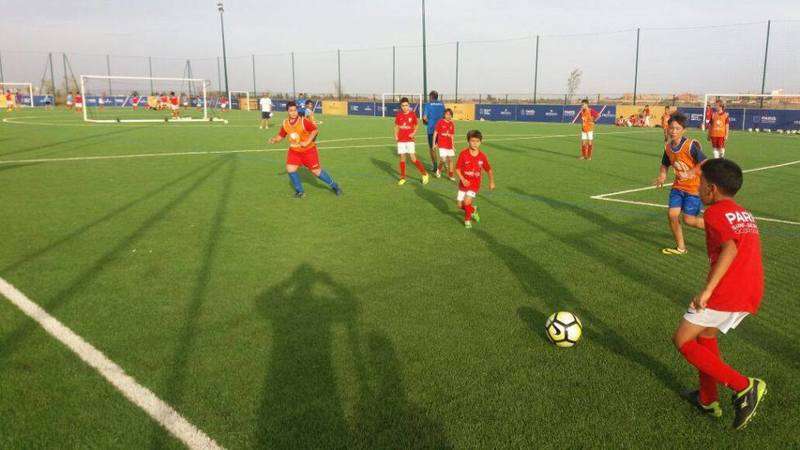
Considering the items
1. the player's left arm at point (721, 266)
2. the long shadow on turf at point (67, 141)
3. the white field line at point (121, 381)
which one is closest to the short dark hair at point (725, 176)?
the player's left arm at point (721, 266)

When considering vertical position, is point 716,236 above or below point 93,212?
above

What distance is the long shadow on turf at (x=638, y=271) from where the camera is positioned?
14.7ft

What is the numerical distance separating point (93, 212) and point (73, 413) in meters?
Result: 6.61

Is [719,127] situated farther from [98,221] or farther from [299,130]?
[98,221]

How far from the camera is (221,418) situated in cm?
341

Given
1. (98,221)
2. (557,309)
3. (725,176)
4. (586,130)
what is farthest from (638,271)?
(586,130)

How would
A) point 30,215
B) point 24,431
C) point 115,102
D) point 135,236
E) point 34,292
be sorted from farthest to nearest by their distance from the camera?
point 115,102 < point 30,215 < point 135,236 < point 34,292 < point 24,431

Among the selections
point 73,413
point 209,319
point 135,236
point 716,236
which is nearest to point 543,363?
point 716,236

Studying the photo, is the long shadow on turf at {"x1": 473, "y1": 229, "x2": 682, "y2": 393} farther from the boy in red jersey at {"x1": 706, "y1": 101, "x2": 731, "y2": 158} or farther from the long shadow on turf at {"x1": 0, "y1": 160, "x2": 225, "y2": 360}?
the boy in red jersey at {"x1": 706, "y1": 101, "x2": 731, "y2": 158}

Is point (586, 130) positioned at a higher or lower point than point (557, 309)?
higher

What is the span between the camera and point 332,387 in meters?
3.80

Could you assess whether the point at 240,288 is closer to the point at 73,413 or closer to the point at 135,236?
the point at 73,413

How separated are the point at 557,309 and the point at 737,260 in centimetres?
215

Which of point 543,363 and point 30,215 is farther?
point 30,215
